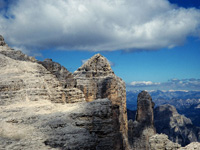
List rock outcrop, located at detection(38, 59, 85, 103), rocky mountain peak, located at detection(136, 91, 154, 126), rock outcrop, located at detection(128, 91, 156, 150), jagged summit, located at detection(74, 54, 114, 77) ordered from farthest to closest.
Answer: rocky mountain peak, located at detection(136, 91, 154, 126)
rock outcrop, located at detection(128, 91, 156, 150)
jagged summit, located at detection(74, 54, 114, 77)
rock outcrop, located at detection(38, 59, 85, 103)

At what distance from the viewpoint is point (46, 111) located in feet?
59.6

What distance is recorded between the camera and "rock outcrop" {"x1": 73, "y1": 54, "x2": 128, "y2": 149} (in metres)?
44.0

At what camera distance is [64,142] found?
1407 cm

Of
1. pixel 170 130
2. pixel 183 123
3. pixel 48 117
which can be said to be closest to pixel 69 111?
pixel 48 117

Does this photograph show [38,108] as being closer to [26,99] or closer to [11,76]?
[26,99]

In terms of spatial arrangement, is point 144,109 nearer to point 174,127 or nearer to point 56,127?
point 174,127

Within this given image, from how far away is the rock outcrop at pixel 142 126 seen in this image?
6101cm

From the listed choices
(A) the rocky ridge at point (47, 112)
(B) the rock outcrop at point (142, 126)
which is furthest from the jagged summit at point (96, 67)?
(B) the rock outcrop at point (142, 126)

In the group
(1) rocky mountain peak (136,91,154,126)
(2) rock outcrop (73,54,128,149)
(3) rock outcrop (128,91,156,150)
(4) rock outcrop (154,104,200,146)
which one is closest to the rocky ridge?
(2) rock outcrop (73,54,128,149)

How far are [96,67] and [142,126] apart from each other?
1034 inches

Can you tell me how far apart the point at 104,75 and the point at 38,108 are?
29.2 metres

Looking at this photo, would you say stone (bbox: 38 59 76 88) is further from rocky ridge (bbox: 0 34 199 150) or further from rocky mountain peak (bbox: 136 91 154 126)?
rocky mountain peak (bbox: 136 91 154 126)

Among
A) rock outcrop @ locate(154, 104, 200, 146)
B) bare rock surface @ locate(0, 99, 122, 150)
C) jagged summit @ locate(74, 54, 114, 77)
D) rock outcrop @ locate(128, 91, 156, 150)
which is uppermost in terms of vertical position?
jagged summit @ locate(74, 54, 114, 77)

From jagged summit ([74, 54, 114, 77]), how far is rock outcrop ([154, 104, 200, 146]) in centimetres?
6889
